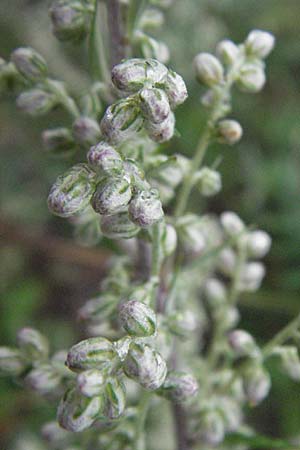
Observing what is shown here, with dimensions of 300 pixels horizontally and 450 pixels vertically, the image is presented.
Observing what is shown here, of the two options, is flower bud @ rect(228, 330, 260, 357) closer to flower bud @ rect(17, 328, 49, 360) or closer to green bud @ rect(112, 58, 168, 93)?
flower bud @ rect(17, 328, 49, 360)

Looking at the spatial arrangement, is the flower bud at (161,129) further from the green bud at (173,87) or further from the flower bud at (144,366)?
the flower bud at (144,366)

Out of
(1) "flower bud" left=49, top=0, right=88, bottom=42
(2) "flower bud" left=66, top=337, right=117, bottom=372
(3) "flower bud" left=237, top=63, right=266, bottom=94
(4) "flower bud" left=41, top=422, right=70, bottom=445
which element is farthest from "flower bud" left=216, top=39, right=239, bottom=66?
(4) "flower bud" left=41, top=422, right=70, bottom=445

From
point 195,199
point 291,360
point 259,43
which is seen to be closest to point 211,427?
point 291,360

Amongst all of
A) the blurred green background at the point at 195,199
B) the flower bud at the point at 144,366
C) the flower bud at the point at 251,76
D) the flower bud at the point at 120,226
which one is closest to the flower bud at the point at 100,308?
the flower bud at the point at 120,226

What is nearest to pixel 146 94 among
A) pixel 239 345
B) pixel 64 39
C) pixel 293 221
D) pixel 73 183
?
pixel 73 183

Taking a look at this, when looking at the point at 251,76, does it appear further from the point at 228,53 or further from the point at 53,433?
the point at 53,433
